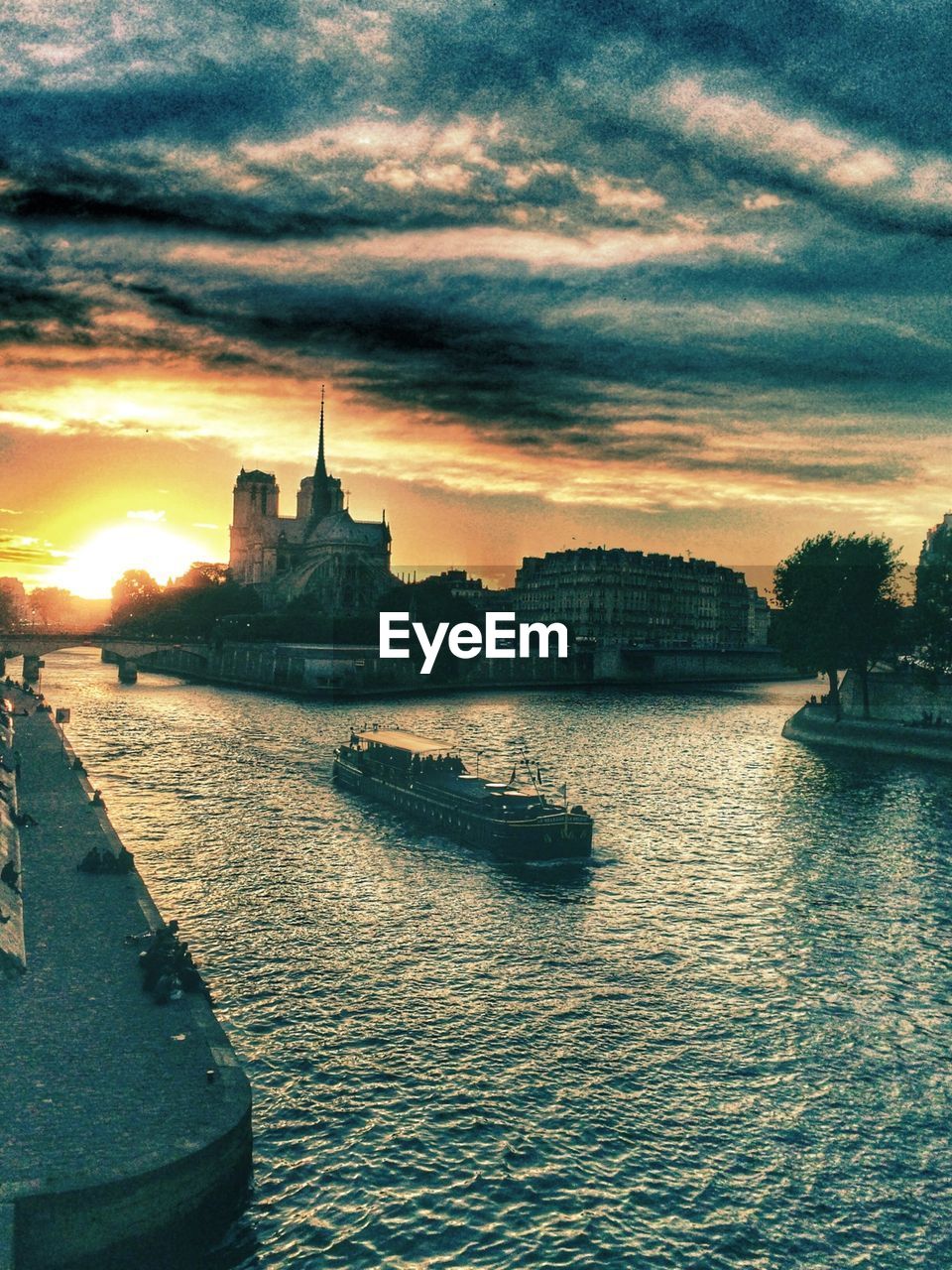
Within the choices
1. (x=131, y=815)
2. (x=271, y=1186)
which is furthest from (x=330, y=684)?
(x=271, y=1186)

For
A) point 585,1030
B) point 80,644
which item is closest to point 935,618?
point 585,1030

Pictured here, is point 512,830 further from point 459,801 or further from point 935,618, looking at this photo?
point 935,618

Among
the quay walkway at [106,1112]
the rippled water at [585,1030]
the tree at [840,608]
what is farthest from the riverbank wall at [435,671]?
the quay walkway at [106,1112]

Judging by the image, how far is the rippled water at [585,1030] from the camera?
62.9ft

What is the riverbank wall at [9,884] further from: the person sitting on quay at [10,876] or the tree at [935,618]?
the tree at [935,618]

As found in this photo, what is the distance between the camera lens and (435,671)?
141m

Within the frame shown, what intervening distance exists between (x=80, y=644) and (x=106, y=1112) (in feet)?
433

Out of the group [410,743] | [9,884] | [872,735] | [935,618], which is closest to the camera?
[9,884]

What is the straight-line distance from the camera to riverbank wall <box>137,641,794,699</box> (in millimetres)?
125250

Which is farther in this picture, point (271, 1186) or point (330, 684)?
point (330, 684)

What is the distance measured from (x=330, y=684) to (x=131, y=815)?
71626mm

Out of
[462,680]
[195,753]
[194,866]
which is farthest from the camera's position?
[462,680]

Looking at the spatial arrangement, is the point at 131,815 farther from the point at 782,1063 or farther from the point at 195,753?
the point at 782,1063

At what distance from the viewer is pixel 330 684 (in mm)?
122625
